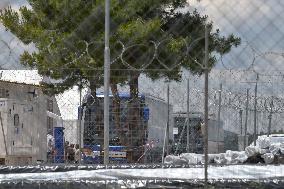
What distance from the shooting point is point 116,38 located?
382 inches

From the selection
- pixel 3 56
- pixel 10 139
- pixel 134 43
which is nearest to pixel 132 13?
pixel 134 43

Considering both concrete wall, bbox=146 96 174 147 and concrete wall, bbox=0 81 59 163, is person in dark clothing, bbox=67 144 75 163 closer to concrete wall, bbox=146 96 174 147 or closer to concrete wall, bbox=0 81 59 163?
concrete wall, bbox=0 81 59 163

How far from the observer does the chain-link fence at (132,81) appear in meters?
8.47

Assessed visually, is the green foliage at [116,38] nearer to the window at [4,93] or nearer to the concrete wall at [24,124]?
the concrete wall at [24,124]

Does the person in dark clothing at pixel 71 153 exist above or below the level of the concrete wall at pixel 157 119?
below

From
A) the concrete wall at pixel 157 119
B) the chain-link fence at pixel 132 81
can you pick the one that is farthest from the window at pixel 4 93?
the concrete wall at pixel 157 119

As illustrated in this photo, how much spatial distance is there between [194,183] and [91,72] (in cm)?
476

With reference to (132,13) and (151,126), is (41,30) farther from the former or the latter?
(151,126)

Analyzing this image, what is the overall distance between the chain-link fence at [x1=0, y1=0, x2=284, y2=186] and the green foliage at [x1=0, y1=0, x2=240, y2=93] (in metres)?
0.01

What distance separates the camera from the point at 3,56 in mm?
8000

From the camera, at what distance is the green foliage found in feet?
30.2

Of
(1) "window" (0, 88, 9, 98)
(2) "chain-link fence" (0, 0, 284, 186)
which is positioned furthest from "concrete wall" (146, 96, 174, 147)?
(1) "window" (0, 88, 9, 98)

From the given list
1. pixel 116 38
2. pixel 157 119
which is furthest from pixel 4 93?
pixel 116 38

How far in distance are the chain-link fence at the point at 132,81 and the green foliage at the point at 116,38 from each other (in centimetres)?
1
